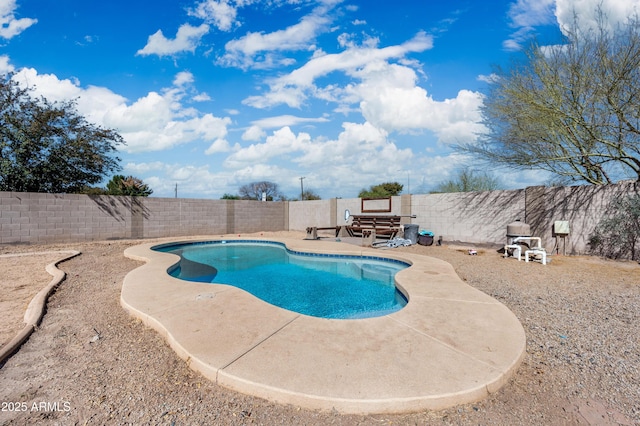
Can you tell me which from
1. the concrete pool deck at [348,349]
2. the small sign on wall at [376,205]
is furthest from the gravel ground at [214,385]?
the small sign on wall at [376,205]

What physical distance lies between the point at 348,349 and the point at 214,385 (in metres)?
0.94

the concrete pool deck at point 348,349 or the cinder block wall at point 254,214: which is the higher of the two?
the cinder block wall at point 254,214

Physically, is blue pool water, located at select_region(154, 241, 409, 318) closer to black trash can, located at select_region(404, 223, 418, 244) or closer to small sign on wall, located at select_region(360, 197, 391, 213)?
black trash can, located at select_region(404, 223, 418, 244)

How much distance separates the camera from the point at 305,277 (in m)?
5.96

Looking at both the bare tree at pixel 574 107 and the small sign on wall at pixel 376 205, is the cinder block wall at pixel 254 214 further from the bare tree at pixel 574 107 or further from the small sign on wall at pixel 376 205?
the bare tree at pixel 574 107

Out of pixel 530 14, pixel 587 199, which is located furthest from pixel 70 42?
pixel 587 199

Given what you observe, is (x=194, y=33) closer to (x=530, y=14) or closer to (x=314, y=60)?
(x=314, y=60)

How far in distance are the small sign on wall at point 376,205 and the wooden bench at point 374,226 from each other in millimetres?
298

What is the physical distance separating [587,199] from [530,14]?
443cm

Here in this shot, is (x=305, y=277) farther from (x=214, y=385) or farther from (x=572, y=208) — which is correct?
(x=572, y=208)

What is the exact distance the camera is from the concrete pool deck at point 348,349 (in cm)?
172

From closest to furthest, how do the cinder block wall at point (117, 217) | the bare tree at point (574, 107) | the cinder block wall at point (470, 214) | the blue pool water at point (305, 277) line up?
the blue pool water at point (305, 277) < the bare tree at point (574, 107) < the cinder block wall at point (470, 214) < the cinder block wall at point (117, 217)

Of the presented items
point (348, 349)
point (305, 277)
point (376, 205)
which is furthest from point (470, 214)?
point (348, 349)

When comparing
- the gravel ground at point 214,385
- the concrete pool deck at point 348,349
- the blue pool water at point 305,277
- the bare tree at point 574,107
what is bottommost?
the blue pool water at point 305,277
